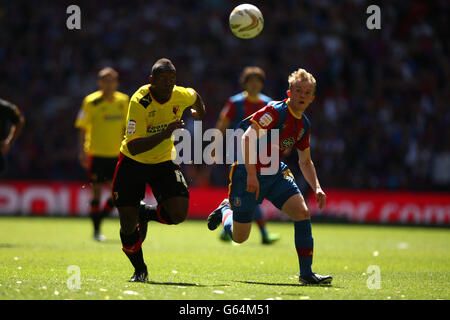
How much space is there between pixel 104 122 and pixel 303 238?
21.8ft

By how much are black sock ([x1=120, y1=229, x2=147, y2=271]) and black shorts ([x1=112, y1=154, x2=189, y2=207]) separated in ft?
1.12

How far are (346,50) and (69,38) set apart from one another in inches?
356

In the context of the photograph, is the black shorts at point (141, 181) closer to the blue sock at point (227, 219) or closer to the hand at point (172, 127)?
the hand at point (172, 127)

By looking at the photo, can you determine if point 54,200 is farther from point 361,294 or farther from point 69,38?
point 361,294

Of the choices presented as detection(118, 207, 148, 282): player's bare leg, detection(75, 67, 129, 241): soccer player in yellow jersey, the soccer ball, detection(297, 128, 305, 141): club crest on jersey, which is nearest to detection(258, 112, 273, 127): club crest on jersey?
detection(297, 128, 305, 141): club crest on jersey

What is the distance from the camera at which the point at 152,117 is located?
26.2 feet

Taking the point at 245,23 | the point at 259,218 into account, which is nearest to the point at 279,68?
the point at 259,218

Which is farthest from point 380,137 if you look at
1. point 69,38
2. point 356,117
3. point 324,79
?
point 69,38

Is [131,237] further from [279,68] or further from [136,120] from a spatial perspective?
[279,68]

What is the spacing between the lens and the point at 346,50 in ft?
77.7

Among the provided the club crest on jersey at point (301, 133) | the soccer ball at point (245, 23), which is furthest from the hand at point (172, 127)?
the soccer ball at point (245, 23)

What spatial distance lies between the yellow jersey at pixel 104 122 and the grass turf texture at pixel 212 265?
5.47 feet

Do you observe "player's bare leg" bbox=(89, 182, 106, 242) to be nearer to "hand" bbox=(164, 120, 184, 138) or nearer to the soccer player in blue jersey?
the soccer player in blue jersey
